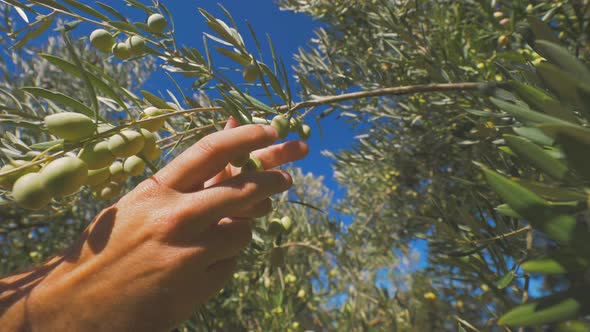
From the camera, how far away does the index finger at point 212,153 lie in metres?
0.80

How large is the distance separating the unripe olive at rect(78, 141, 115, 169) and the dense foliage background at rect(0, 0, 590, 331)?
0.35 ft

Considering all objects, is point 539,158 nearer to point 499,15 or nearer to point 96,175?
point 96,175

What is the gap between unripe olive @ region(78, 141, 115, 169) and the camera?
0.69 meters

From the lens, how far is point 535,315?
1.27ft

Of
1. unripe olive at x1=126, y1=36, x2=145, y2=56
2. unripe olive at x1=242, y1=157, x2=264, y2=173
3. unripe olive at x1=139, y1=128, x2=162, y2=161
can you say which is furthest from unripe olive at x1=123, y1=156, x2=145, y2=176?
unripe olive at x1=126, y1=36, x2=145, y2=56

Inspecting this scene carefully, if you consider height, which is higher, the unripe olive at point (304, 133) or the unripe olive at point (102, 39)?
the unripe olive at point (102, 39)

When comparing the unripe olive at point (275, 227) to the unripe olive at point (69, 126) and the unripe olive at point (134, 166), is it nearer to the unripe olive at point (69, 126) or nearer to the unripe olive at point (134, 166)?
the unripe olive at point (134, 166)

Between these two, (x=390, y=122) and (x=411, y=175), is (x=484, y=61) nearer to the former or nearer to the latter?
(x=390, y=122)

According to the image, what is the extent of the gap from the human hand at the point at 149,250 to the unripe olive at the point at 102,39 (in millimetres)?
446

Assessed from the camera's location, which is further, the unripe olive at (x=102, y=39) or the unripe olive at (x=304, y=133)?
the unripe olive at (x=304, y=133)

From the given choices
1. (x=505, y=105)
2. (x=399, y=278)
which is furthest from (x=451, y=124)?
(x=399, y=278)

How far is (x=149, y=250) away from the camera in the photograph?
2.66ft

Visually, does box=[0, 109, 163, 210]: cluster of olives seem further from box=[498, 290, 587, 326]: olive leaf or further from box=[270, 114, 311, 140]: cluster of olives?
box=[498, 290, 587, 326]: olive leaf

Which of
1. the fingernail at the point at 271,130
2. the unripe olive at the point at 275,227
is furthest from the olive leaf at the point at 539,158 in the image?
the unripe olive at the point at 275,227
